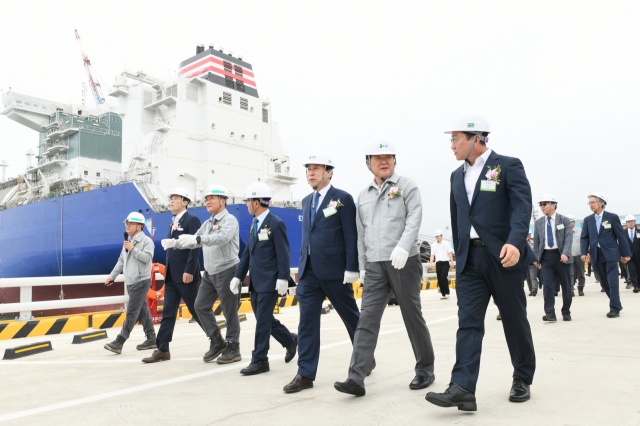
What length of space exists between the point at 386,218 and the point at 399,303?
1.97 ft

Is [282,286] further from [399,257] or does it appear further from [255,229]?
[399,257]

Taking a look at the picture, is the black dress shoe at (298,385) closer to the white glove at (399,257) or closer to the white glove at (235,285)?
the white glove at (399,257)

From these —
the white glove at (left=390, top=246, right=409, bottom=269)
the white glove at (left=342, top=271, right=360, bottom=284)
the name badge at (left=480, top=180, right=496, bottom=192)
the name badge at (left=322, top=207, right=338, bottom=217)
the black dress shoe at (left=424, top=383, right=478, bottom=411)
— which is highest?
the name badge at (left=480, top=180, right=496, bottom=192)

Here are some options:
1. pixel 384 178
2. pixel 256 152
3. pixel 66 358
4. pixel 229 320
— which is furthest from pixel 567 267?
pixel 256 152

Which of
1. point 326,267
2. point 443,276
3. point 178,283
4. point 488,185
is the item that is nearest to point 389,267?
point 326,267

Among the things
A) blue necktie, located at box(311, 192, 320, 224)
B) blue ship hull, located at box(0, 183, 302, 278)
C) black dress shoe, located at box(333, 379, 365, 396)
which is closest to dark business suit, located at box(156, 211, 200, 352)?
blue necktie, located at box(311, 192, 320, 224)

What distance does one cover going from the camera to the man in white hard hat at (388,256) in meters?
3.14

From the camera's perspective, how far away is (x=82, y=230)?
74.6 feet

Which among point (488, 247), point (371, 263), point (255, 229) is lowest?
point (371, 263)

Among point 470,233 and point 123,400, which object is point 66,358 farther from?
Answer: point 470,233

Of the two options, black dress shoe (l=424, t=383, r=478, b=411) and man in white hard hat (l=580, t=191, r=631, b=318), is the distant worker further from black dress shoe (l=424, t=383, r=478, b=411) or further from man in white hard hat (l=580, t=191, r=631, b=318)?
man in white hard hat (l=580, t=191, r=631, b=318)

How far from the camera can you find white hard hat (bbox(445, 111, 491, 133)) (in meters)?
2.93

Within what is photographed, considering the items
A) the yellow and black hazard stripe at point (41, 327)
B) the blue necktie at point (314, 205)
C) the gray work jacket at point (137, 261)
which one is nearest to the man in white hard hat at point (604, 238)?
the blue necktie at point (314, 205)

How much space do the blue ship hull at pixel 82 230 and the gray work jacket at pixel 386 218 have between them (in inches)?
622
